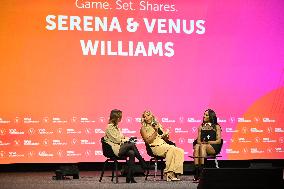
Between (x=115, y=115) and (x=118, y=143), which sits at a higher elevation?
(x=115, y=115)

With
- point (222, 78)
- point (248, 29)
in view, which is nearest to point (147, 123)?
point (222, 78)

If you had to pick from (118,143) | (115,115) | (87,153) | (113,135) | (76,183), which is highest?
(115,115)

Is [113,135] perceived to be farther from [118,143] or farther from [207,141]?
[207,141]

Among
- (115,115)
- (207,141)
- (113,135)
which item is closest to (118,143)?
(113,135)

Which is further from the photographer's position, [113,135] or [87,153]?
[87,153]

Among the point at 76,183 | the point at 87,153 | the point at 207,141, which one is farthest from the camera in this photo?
the point at 87,153

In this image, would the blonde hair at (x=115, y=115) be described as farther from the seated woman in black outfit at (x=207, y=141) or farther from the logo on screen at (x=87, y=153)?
the logo on screen at (x=87, y=153)

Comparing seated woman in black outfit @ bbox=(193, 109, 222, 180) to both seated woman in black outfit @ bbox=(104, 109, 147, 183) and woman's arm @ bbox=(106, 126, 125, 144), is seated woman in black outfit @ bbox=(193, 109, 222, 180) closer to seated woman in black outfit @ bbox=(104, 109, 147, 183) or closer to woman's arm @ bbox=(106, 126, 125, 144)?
seated woman in black outfit @ bbox=(104, 109, 147, 183)

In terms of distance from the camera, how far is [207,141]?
28.1 feet

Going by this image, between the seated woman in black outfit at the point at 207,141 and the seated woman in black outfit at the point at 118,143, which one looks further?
the seated woman in black outfit at the point at 207,141

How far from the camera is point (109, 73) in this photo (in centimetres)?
979

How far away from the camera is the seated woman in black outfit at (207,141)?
8.52 metres

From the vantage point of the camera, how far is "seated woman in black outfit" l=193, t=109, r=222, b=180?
852 centimetres

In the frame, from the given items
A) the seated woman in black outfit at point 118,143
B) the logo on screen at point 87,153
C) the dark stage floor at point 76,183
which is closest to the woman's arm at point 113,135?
the seated woman in black outfit at point 118,143
